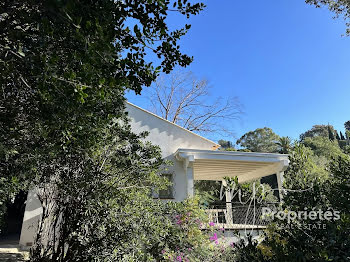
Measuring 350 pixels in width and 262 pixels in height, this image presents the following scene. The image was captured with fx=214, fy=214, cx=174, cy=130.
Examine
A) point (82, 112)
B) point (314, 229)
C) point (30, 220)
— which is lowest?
point (30, 220)

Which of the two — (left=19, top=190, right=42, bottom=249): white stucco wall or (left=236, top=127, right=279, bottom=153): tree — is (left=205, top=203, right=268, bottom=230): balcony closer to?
(left=19, top=190, right=42, bottom=249): white stucco wall

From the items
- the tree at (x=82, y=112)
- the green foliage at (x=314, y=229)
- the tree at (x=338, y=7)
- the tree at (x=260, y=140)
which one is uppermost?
the tree at (x=260, y=140)

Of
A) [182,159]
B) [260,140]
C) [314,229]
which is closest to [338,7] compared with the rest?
[182,159]

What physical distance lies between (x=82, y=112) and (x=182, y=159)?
24.0 ft

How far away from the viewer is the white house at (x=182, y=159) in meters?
7.95

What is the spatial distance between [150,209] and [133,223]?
413 millimetres

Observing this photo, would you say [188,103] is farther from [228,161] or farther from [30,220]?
[30,220]

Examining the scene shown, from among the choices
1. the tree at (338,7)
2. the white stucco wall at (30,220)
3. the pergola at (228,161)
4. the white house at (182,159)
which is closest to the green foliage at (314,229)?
the pergola at (228,161)

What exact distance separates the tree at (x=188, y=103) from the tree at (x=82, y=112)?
1447 cm

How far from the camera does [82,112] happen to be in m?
1.98

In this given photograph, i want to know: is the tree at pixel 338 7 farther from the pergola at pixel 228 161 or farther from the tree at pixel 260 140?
the tree at pixel 260 140

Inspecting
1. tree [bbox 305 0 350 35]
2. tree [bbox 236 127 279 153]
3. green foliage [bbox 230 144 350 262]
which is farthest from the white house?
tree [bbox 236 127 279 153]

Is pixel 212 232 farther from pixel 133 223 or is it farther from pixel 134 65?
pixel 134 65

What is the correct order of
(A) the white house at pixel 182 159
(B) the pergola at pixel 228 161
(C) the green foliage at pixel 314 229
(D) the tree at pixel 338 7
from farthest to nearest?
(B) the pergola at pixel 228 161 → (D) the tree at pixel 338 7 → (A) the white house at pixel 182 159 → (C) the green foliage at pixel 314 229
